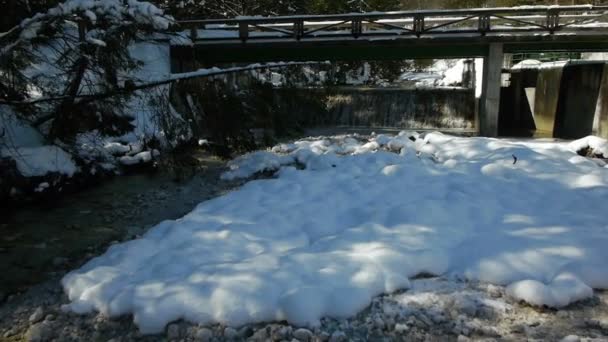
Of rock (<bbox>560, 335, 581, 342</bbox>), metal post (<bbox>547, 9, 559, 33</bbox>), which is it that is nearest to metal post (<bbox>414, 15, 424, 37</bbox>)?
metal post (<bbox>547, 9, 559, 33</bbox>)

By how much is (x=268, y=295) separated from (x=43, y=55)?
3.59 m

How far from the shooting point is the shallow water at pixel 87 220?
16.7 ft

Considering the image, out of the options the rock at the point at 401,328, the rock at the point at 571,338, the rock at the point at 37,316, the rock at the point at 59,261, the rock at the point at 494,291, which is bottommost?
the rock at the point at 59,261

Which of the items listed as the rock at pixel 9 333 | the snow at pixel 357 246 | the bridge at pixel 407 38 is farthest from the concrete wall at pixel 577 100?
the rock at pixel 9 333

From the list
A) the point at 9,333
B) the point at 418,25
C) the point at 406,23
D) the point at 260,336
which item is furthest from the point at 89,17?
the point at 406,23

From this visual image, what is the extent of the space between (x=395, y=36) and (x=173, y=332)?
1219cm

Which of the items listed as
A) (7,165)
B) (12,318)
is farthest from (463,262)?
(7,165)

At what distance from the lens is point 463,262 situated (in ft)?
13.0

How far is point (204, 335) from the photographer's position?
3281 mm

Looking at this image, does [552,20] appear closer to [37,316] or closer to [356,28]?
[356,28]

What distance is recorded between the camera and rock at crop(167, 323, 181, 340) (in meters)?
3.33

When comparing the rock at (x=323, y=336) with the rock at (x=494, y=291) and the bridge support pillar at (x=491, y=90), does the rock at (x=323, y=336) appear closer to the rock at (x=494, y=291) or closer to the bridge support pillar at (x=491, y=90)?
the rock at (x=494, y=291)

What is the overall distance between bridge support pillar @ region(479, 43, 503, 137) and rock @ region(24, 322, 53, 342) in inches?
537

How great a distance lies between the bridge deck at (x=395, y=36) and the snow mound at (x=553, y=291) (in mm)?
10957
